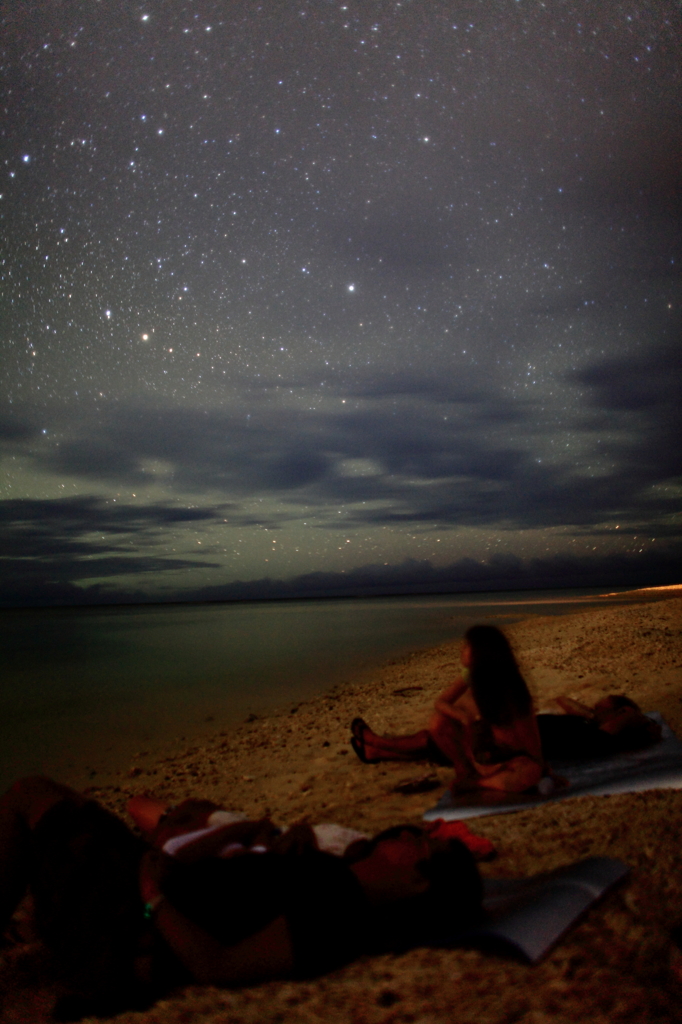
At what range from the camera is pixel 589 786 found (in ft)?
12.8

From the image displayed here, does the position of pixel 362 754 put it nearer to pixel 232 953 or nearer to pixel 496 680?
pixel 496 680

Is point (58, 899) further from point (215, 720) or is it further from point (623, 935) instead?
point (215, 720)

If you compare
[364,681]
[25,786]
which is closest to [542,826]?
[25,786]

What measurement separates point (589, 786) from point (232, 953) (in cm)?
299

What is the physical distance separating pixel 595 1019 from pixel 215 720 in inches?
338

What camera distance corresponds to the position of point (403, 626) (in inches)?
1044

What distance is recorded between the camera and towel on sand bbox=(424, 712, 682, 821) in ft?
12.3

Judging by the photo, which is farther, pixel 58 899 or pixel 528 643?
pixel 528 643

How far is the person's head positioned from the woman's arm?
0.32 m

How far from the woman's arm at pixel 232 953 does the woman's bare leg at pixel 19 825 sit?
671 mm

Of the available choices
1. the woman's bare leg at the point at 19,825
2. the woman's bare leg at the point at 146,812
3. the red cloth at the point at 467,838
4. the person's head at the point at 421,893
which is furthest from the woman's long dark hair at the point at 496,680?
the woman's bare leg at the point at 19,825

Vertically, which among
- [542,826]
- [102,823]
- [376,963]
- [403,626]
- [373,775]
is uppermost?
[102,823]

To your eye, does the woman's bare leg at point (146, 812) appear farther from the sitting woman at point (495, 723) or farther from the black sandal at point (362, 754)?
the black sandal at point (362, 754)

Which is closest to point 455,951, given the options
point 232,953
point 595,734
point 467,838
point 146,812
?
point 232,953
